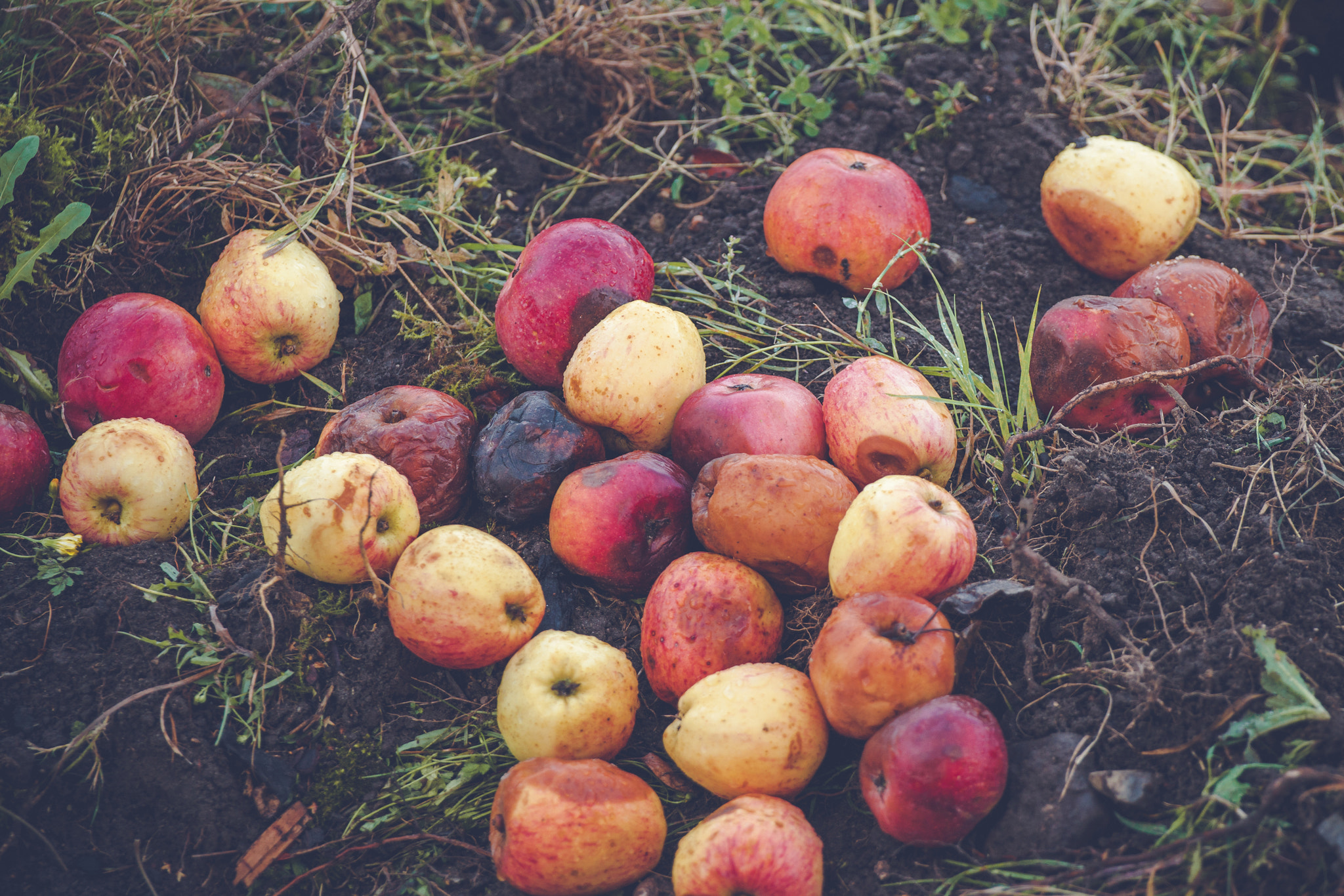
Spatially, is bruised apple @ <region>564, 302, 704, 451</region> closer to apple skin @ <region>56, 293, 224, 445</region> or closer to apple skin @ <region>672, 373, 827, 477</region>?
apple skin @ <region>672, 373, 827, 477</region>

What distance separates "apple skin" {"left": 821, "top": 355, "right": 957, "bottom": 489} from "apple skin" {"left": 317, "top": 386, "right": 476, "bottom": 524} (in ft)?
4.41

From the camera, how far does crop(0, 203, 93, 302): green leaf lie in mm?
3223

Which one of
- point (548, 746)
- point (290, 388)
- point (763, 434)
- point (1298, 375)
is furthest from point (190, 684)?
point (1298, 375)

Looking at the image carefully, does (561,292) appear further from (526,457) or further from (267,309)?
(267,309)

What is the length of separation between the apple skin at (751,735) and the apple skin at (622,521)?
Result: 1.78 ft

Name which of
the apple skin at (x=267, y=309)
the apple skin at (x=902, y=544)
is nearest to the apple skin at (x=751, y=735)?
the apple skin at (x=902, y=544)

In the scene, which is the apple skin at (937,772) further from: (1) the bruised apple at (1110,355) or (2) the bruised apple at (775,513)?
(1) the bruised apple at (1110,355)

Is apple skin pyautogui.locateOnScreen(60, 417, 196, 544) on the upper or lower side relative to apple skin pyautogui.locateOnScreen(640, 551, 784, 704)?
upper

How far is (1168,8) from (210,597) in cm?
593

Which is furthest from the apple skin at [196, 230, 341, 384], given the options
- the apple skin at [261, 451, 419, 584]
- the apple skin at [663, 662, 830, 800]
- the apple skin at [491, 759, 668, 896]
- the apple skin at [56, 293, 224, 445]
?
the apple skin at [663, 662, 830, 800]

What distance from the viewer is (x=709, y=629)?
2455 mm

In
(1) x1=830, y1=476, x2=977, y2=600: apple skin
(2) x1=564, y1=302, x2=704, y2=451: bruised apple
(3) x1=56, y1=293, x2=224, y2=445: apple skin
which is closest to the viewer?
(1) x1=830, y1=476, x2=977, y2=600: apple skin

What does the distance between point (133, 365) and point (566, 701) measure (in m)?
2.10

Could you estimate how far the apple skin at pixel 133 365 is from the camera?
3.04 meters
